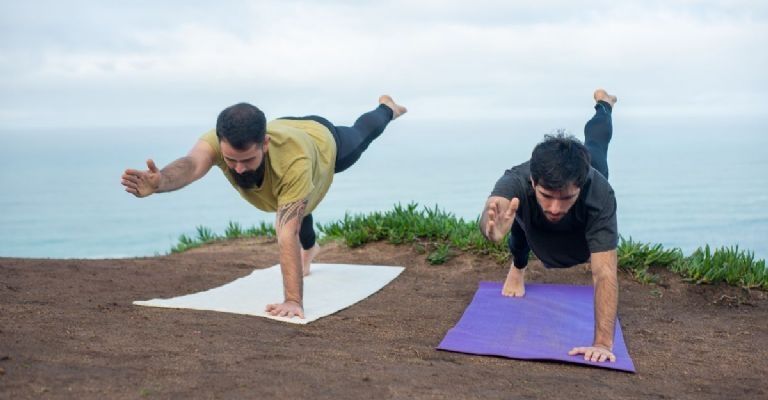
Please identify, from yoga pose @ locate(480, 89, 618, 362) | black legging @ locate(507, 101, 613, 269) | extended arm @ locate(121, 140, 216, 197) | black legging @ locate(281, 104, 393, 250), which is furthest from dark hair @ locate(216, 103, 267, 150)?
black legging @ locate(507, 101, 613, 269)

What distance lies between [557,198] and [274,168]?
149 centimetres

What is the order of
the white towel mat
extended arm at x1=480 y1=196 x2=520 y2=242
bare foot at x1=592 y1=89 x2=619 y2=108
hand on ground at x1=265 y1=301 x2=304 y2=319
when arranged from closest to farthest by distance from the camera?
extended arm at x1=480 y1=196 x2=520 y2=242, hand on ground at x1=265 y1=301 x2=304 y2=319, the white towel mat, bare foot at x1=592 y1=89 x2=619 y2=108

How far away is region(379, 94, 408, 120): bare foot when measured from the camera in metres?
5.85

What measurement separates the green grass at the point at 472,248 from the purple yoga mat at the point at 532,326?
737 millimetres

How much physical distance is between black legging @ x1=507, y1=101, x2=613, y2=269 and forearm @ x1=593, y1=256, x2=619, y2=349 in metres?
0.96

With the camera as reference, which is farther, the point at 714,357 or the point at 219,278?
the point at 219,278

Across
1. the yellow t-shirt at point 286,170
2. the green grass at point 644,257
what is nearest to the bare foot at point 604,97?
the green grass at point 644,257

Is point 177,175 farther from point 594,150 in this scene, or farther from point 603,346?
point 594,150

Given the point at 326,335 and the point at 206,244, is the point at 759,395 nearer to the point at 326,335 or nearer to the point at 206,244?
the point at 326,335

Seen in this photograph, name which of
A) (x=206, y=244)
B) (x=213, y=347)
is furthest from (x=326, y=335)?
(x=206, y=244)

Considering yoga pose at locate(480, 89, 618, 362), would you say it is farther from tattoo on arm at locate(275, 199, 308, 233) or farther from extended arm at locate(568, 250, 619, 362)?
tattoo on arm at locate(275, 199, 308, 233)

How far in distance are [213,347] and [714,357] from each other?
2382 millimetres

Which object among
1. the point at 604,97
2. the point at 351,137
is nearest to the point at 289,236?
the point at 351,137

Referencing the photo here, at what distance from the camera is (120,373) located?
2.95m
